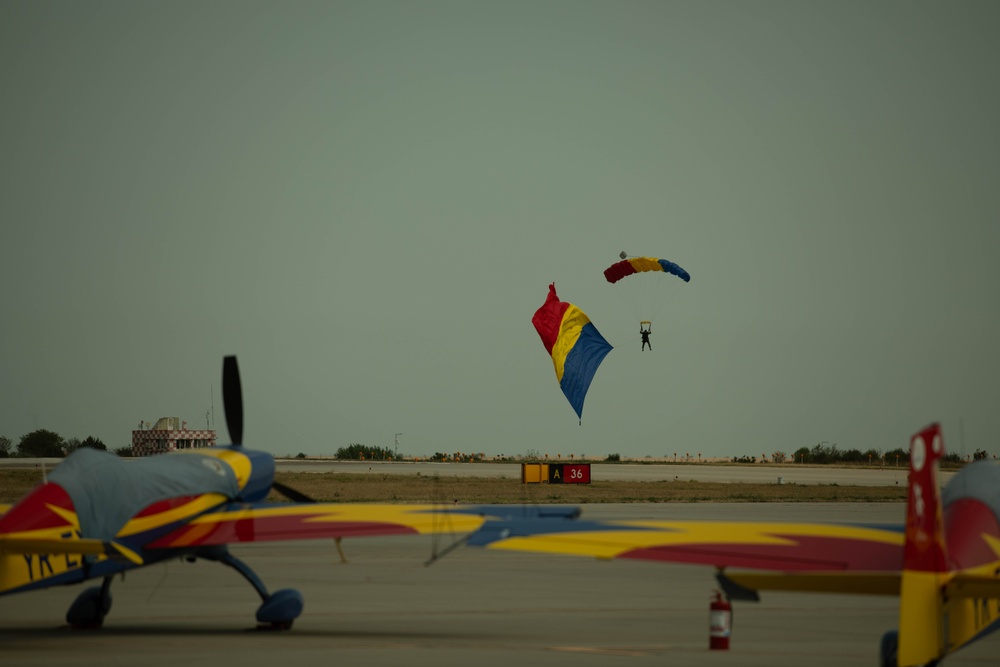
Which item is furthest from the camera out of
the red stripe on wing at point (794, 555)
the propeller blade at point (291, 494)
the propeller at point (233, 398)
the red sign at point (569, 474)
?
the red sign at point (569, 474)

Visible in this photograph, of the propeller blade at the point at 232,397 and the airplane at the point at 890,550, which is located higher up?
the propeller blade at the point at 232,397

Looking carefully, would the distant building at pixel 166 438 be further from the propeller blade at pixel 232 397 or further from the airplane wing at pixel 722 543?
the airplane wing at pixel 722 543

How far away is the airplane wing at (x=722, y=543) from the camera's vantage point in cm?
1143

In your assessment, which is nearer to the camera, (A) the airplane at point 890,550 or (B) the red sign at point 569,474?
(A) the airplane at point 890,550

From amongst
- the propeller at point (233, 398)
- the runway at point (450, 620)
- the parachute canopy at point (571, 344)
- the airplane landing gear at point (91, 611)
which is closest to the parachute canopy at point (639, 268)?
the parachute canopy at point (571, 344)

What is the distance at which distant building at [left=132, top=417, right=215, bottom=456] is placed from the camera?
6801 cm

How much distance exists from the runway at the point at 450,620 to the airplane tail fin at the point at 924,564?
343cm

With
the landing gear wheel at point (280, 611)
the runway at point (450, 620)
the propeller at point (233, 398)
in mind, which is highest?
the propeller at point (233, 398)

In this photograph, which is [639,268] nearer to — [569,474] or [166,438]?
[569,474]

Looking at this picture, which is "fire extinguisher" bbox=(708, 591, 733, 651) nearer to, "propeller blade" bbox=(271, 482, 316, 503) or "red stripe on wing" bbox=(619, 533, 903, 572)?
"red stripe on wing" bbox=(619, 533, 903, 572)

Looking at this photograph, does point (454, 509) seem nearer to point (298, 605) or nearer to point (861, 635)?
point (298, 605)

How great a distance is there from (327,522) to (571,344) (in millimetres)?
22992

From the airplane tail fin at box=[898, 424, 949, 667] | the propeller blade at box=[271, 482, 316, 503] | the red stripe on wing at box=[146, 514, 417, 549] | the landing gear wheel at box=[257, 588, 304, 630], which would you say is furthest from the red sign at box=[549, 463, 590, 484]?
the airplane tail fin at box=[898, 424, 949, 667]

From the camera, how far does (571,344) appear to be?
3750cm
